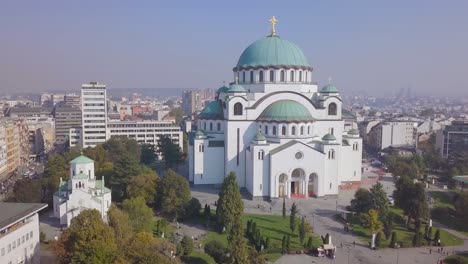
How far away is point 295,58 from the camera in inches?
1679

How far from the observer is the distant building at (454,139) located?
59.2 meters

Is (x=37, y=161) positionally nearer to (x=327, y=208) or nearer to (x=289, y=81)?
(x=289, y=81)

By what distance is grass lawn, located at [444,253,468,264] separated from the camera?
2328 cm

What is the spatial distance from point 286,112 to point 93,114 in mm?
35236

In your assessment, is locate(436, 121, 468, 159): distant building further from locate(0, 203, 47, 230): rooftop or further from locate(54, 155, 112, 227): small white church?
locate(0, 203, 47, 230): rooftop

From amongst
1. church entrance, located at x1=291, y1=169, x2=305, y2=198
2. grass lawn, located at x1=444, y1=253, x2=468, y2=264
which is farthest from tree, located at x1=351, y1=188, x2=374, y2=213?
church entrance, located at x1=291, y1=169, x2=305, y2=198

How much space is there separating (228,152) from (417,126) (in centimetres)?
4913

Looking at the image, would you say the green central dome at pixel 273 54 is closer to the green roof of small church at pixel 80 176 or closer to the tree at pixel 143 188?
the tree at pixel 143 188

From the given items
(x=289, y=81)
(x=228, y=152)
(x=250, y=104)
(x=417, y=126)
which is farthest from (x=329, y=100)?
(x=417, y=126)

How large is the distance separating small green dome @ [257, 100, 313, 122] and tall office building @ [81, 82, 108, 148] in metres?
31.9

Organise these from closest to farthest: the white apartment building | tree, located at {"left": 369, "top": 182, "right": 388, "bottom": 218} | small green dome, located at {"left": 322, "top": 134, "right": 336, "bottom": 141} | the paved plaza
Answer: the white apartment building < the paved plaza < tree, located at {"left": 369, "top": 182, "right": 388, "bottom": 218} < small green dome, located at {"left": 322, "top": 134, "right": 336, "bottom": 141}

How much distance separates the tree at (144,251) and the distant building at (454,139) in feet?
165

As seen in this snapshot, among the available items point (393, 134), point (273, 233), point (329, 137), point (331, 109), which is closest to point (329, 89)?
point (331, 109)

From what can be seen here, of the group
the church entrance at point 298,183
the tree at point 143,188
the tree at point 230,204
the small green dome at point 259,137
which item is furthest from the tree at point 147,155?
the tree at point 230,204
